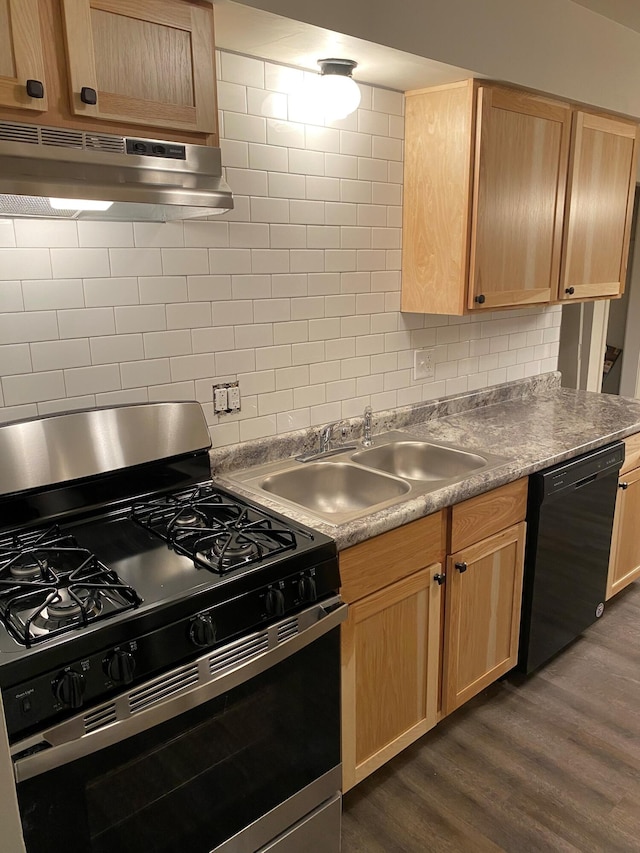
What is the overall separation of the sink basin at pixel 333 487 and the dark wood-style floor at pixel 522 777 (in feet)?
2.79

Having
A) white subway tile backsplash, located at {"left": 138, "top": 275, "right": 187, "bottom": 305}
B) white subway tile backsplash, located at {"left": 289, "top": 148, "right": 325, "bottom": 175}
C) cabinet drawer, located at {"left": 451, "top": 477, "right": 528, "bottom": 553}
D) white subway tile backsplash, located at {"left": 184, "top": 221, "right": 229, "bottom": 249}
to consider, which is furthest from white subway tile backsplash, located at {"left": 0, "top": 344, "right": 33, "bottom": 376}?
cabinet drawer, located at {"left": 451, "top": 477, "right": 528, "bottom": 553}

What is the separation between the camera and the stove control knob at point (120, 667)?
3.96 feet

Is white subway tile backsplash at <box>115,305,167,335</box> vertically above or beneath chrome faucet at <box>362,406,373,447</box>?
above

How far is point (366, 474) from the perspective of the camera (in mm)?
2158

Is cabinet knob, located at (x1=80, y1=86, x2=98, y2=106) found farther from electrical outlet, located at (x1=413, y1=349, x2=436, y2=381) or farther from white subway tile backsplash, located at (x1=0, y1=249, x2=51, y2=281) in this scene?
electrical outlet, located at (x1=413, y1=349, x2=436, y2=381)

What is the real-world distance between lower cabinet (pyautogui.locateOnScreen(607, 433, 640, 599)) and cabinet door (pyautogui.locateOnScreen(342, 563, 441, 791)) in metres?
1.17

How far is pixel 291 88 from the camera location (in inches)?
80.2

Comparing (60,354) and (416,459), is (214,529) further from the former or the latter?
(416,459)

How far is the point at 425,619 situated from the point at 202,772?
84cm

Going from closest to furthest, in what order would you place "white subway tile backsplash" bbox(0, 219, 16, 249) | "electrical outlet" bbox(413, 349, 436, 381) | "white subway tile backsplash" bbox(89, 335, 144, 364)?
"white subway tile backsplash" bbox(0, 219, 16, 249)
"white subway tile backsplash" bbox(89, 335, 144, 364)
"electrical outlet" bbox(413, 349, 436, 381)

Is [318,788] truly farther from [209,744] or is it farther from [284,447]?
[284,447]

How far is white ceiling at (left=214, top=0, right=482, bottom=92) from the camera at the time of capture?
1.62 m

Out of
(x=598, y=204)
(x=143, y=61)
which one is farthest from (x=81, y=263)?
(x=598, y=204)

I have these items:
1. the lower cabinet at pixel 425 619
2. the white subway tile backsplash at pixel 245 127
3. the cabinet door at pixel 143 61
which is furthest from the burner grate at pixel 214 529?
the white subway tile backsplash at pixel 245 127
